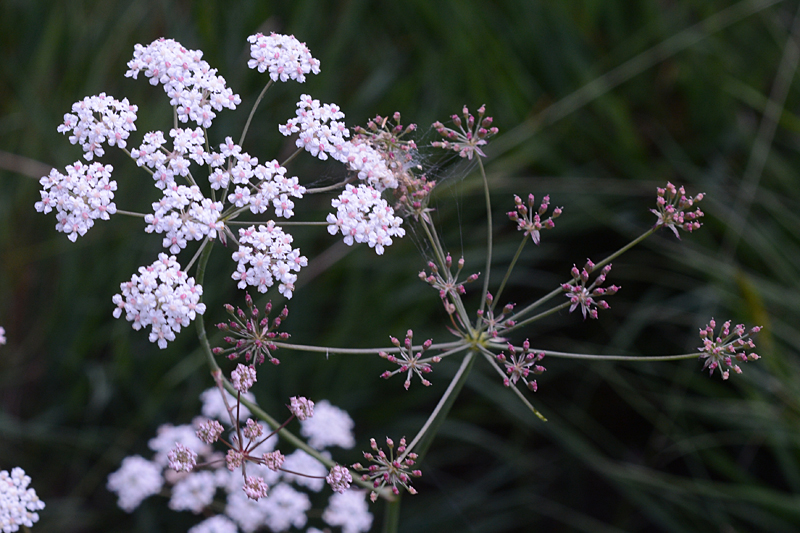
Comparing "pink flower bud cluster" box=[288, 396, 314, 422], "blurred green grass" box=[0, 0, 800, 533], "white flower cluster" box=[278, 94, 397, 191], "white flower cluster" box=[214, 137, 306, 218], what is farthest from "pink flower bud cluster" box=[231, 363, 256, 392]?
"blurred green grass" box=[0, 0, 800, 533]

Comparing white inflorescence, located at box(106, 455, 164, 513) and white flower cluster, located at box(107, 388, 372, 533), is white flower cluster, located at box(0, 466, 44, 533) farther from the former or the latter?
white inflorescence, located at box(106, 455, 164, 513)

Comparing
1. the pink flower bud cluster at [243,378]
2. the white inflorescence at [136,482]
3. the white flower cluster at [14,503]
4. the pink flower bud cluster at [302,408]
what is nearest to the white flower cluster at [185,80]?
the pink flower bud cluster at [243,378]

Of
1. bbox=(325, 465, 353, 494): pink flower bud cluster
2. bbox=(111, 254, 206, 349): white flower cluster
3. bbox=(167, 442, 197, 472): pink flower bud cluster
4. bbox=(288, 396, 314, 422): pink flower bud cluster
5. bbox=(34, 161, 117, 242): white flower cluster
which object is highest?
bbox=(34, 161, 117, 242): white flower cluster

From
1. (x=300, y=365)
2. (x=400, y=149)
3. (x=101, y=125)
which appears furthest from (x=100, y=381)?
(x=400, y=149)

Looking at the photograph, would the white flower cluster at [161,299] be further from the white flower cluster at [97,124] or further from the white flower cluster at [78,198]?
the white flower cluster at [97,124]

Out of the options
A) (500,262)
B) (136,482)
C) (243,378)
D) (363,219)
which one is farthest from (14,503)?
(500,262)

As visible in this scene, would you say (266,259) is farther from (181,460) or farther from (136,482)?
(136,482)
